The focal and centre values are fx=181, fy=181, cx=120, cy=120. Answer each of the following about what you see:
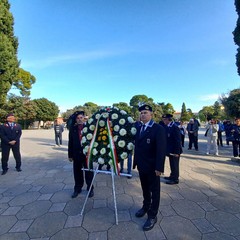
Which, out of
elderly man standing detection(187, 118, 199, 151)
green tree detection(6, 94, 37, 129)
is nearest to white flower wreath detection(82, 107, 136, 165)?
elderly man standing detection(187, 118, 199, 151)

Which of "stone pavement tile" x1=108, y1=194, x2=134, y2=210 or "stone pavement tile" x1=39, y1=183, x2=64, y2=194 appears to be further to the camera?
"stone pavement tile" x1=39, y1=183, x2=64, y2=194

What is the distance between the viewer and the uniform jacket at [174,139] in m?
5.00

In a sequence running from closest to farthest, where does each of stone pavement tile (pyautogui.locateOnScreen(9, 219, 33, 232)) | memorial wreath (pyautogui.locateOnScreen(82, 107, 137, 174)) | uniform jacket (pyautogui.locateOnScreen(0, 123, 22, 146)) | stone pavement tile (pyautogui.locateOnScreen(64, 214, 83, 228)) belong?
stone pavement tile (pyautogui.locateOnScreen(9, 219, 33, 232))
stone pavement tile (pyautogui.locateOnScreen(64, 214, 83, 228))
memorial wreath (pyautogui.locateOnScreen(82, 107, 137, 174))
uniform jacket (pyautogui.locateOnScreen(0, 123, 22, 146))

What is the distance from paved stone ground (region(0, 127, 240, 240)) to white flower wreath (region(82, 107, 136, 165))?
3.62 feet

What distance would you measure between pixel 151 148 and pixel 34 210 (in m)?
2.70

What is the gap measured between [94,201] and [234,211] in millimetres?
2861

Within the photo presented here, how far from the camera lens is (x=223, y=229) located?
9.72 ft

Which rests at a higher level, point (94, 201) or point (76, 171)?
point (76, 171)

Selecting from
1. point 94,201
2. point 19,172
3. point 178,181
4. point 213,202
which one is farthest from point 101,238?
point 19,172

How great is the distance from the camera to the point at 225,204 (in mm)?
3848

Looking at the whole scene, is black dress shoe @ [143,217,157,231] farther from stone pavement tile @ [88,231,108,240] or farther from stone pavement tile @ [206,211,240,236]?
stone pavement tile @ [206,211,240,236]

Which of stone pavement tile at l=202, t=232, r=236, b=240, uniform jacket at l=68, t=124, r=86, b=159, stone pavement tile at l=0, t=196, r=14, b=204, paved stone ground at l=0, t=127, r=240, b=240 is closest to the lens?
stone pavement tile at l=202, t=232, r=236, b=240

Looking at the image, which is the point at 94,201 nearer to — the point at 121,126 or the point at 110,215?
the point at 110,215

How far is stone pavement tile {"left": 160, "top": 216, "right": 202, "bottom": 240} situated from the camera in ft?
9.14
